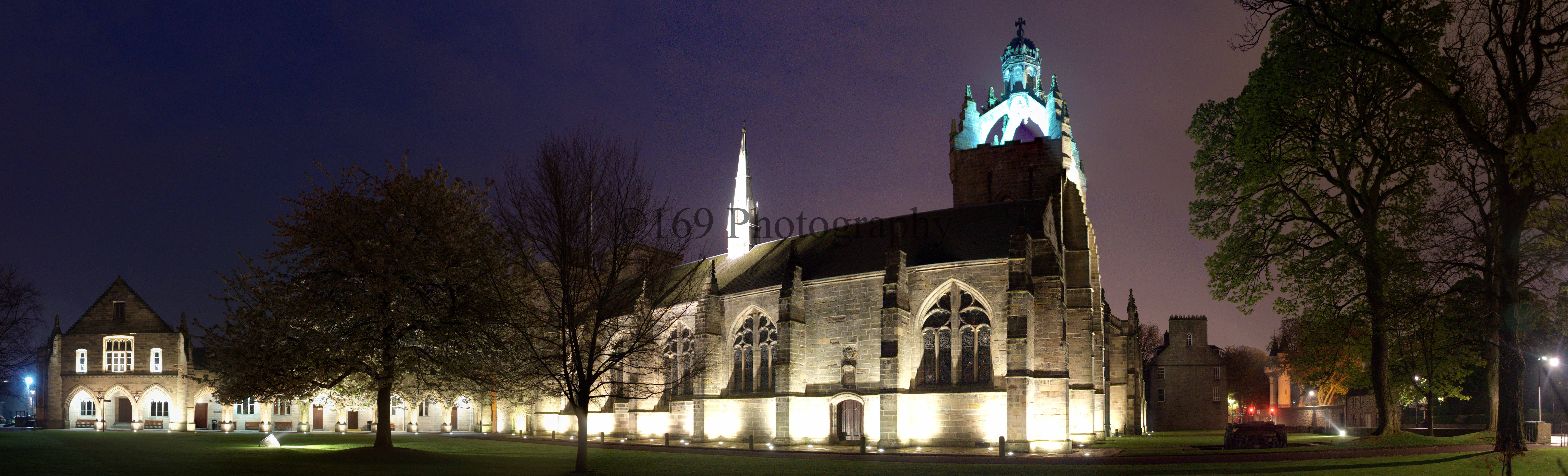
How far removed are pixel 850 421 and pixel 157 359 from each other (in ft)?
142

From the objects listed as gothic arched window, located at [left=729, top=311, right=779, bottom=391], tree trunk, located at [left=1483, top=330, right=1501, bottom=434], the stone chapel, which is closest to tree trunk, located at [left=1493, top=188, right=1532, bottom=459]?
tree trunk, located at [left=1483, top=330, right=1501, bottom=434]

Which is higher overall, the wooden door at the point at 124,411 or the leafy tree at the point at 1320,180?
the leafy tree at the point at 1320,180

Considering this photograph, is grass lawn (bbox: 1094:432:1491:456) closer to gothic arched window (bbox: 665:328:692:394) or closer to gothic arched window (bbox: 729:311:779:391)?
gothic arched window (bbox: 729:311:779:391)

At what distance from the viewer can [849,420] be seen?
33.5m

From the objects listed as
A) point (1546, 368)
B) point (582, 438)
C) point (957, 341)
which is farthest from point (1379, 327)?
point (582, 438)

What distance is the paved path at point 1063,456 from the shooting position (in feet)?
74.4

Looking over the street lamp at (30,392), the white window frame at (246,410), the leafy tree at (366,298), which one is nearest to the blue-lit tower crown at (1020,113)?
the leafy tree at (366,298)

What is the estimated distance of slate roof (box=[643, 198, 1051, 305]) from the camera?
32156 millimetres

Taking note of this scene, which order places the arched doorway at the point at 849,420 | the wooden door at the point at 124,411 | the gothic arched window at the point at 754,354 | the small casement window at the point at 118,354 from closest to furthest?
the arched doorway at the point at 849,420, the gothic arched window at the point at 754,354, the small casement window at the point at 118,354, the wooden door at the point at 124,411

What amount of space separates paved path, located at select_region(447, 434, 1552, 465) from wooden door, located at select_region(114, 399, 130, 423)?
4208 cm

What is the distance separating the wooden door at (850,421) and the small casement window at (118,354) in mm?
43783

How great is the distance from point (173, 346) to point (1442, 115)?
2377 inches

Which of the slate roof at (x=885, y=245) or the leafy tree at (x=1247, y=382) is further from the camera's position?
the leafy tree at (x=1247, y=382)

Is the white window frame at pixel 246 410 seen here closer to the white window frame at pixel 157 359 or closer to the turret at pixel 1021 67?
the white window frame at pixel 157 359
